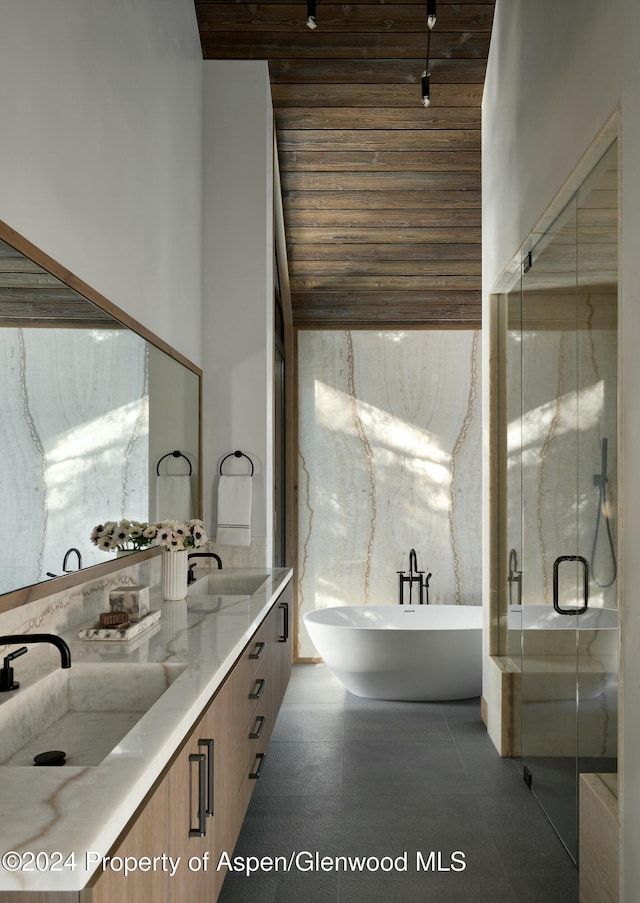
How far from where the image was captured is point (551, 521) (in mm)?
2992

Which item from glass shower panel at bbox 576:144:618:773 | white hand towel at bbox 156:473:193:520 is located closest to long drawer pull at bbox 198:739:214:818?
glass shower panel at bbox 576:144:618:773

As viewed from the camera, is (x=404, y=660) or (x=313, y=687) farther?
(x=313, y=687)

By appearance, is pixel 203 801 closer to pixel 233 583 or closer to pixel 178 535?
pixel 178 535

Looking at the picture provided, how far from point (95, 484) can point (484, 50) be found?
3.17 meters

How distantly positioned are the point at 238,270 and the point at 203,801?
3129 mm

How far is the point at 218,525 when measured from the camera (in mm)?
4121

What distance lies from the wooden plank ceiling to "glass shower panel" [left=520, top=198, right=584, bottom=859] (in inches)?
59.1

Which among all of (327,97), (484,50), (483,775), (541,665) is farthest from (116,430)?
(484,50)

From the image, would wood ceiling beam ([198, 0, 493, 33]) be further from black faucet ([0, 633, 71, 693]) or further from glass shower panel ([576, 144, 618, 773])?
black faucet ([0, 633, 71, 693])

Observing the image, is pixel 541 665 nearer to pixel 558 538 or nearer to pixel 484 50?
pixel 558 538

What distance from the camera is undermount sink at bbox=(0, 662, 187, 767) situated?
1.65m

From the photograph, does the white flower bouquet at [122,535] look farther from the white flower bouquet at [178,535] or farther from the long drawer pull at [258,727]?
the long drawer pull at [258,727]

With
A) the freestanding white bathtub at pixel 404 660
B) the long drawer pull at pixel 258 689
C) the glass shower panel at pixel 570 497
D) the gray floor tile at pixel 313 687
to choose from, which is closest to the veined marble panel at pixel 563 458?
the glass shower panel at pixel 570 497

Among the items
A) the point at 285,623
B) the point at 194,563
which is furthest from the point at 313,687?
the point at 194,563
